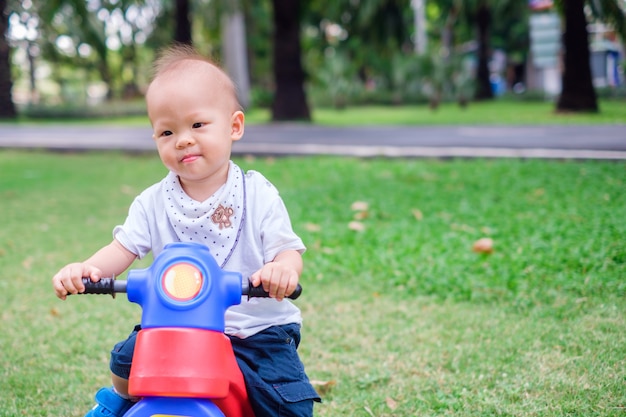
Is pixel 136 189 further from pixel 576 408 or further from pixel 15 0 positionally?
pixel 15 0

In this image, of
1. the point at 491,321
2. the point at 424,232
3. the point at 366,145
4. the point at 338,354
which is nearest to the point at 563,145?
the point at 366,145

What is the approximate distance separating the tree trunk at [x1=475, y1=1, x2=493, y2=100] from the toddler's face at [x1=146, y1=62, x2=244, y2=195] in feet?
89.0

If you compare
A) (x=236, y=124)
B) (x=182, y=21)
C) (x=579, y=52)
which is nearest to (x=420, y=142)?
(x=579, y=52)

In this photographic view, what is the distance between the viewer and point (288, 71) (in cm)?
1731

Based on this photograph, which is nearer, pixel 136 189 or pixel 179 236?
pixel 179 236

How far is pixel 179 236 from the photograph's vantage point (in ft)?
6.96

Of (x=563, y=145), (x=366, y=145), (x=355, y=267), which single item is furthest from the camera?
(x=366, y=145)

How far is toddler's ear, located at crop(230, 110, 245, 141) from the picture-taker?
6.98 ft

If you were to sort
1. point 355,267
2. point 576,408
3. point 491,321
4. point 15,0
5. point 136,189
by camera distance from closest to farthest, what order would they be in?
point 576,408, point 491,321, point 355,267, point 136,189, point 15,0

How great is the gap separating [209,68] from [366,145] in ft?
27.5

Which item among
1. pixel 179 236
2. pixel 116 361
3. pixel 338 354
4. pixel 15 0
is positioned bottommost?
pixel 338 354

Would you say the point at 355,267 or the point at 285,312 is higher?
the point at 285,312

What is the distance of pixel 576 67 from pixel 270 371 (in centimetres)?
1545

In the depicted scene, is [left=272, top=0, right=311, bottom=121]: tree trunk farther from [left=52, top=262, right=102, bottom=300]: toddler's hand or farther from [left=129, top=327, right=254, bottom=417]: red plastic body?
[left=129, top=327, right=254, bottom=417]: red plastic body
